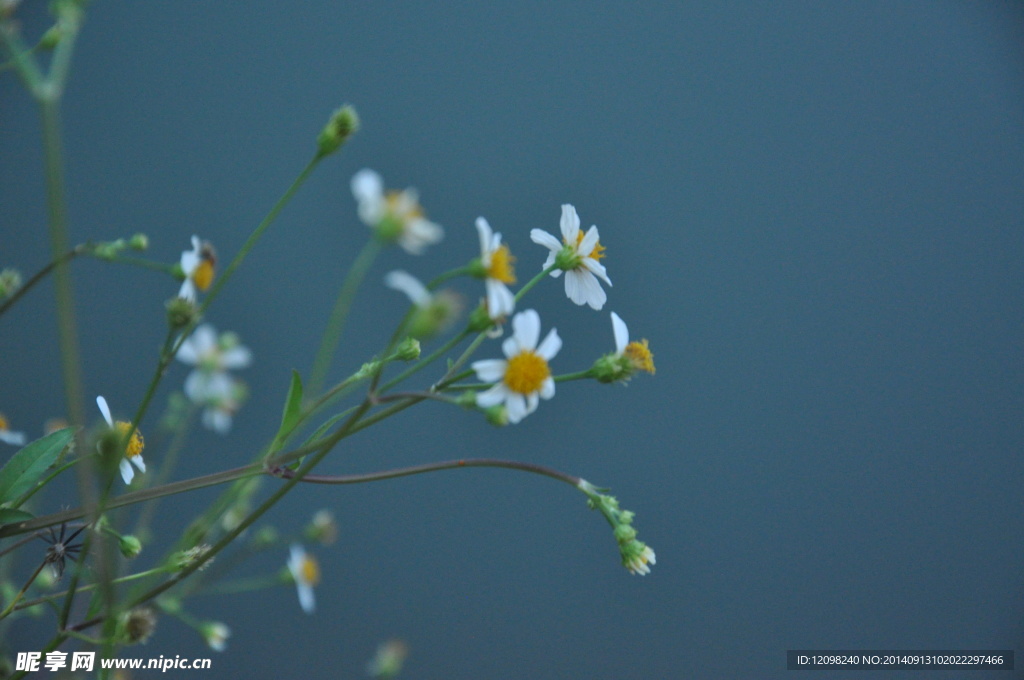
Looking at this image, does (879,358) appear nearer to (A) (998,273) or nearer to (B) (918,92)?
(A) (998,273)

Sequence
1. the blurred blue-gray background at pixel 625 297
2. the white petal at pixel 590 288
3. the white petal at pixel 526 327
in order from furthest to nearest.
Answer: the blurred blue-gray background at pixel 625 297
the white petal at pixel 590 288
the white petal at pixel 526 327

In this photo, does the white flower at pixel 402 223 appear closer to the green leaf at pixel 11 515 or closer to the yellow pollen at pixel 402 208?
the yellow pollen at pixel 402 208

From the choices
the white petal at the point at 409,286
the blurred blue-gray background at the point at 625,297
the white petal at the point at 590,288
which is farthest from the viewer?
the blurred blue-gray background at the point at 625,297

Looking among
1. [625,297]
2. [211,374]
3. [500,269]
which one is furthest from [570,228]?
[625,297]

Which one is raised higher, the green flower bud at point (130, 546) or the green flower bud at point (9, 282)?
the green flower bud at point (9, 282)

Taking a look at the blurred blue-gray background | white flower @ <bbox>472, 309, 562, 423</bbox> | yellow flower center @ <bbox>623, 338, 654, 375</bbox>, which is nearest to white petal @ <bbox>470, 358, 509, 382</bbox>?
white flower @ <bbox>472, 309, 562, 423</bbox>

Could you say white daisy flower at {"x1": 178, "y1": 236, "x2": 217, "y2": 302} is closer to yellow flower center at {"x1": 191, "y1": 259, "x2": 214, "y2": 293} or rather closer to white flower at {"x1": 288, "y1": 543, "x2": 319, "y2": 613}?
yellow flower center at {"x1": 191, "y1": 259, "x2": 214, "y2": 293}

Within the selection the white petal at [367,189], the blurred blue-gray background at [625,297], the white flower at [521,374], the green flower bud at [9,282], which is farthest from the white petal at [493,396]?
the blurred blue-gray background at [625,297]
